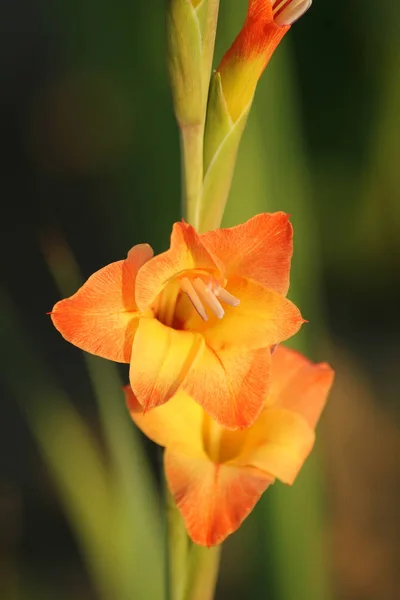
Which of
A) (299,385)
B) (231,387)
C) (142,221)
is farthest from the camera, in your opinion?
(142,221)

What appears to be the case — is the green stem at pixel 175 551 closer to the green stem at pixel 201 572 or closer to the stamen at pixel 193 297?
the green stem at pixel 201 572

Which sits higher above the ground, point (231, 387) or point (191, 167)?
point (191, 167)

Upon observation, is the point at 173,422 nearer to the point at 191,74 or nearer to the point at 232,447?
the point at 232,447

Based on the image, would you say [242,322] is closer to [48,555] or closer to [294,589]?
[294,589]

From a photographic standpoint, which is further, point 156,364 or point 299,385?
point 299,385

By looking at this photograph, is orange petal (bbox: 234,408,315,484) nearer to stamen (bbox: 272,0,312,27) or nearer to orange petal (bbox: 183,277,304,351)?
orange petal (bbox: 183,277,304,351)

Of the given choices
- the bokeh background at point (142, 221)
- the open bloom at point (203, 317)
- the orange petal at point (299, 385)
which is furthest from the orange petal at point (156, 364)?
the bokeh background at point (142, 221)

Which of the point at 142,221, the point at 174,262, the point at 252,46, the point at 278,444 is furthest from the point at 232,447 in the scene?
the point at 142,221
